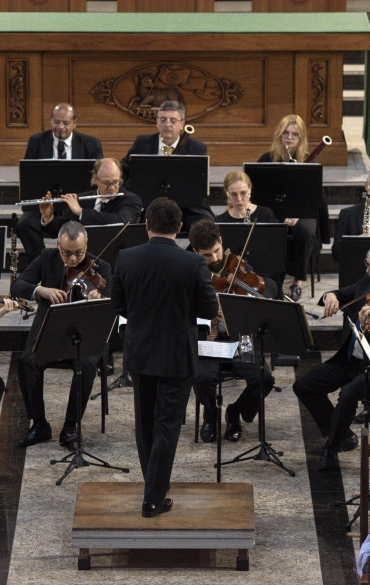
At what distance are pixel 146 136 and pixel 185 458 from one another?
281cm

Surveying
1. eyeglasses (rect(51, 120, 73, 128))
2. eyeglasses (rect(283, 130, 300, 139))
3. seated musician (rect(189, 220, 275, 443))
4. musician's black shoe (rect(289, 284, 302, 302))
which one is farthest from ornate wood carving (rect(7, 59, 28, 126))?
seated musician (rect(189, 220, 275, 443))

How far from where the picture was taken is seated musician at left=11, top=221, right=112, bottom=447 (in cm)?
610

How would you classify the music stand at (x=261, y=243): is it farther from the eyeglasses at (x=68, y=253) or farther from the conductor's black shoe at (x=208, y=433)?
the conductor's black shoe at (x=208, y=433)

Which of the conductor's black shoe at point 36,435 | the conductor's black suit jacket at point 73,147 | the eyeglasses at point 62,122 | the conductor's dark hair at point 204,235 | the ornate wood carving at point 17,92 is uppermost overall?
the ornate wood carving at point 17,92

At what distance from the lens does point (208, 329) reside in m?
5.54

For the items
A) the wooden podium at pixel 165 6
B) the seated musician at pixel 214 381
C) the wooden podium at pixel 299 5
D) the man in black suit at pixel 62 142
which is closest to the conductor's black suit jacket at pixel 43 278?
the seated musician at pixel 214 381

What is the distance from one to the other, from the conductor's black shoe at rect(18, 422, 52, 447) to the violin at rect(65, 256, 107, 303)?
2.33 feet

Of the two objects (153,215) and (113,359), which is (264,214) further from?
(153,215)

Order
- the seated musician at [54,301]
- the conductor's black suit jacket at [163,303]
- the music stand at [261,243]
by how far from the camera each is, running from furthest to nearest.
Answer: the music stand at [261,243], the seated musician at [54,301], the conductor's black suit jacket at [163,303]

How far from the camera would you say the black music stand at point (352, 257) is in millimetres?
6273

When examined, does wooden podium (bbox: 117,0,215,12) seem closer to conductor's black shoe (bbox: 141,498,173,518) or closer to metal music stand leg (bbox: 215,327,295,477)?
metal music stand leg (bbox: 215,327,295,477)

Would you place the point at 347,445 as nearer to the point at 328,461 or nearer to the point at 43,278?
the point at 328,461

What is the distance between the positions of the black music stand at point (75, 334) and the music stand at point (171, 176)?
187 centimetres

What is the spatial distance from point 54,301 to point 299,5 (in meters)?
5.13
